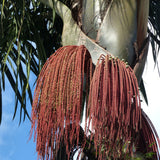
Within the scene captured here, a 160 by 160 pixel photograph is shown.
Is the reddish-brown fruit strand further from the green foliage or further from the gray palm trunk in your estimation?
the green foliage

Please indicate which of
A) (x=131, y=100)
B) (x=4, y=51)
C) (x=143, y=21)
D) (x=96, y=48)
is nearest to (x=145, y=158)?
(x=131, y=100)

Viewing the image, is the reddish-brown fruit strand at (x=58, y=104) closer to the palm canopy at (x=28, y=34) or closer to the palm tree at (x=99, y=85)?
the palm tree at (x=99, y=85)

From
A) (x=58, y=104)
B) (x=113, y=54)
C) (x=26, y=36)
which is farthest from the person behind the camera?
(x=26, y=36)

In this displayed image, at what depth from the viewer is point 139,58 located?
63.9 inches

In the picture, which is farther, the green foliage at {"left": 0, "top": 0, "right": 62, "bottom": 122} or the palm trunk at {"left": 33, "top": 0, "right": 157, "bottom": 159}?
the green foliage at {"left": 0, "top": 0, "right": 62, "bottom": 122}

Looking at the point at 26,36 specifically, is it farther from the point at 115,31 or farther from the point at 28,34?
the point at 115,31

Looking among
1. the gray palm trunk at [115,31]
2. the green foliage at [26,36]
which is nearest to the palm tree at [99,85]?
the gray palm trunk at [115,31]

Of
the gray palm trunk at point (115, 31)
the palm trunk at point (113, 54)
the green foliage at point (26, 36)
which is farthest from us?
the green foliage at point (26, 36)

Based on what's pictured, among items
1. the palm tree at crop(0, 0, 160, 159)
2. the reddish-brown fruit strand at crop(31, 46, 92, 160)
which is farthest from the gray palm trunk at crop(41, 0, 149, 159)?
the reddish-brown fruit strand at crop(31, 46, 92, 160)

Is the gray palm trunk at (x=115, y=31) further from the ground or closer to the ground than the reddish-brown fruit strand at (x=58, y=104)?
further from the ground

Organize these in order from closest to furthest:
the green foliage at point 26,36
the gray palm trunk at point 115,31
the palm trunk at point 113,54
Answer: the palm trunk at point 113,54
the gray palm trunk at point 115,31
the green foliage at point 26,36

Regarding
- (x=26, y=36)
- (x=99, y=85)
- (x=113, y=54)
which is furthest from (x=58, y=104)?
(x=26, y=36)

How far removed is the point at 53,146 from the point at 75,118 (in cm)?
15

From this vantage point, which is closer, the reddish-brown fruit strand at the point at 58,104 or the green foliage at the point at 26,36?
the reddish-brown fruit strand at the point at 58,104
